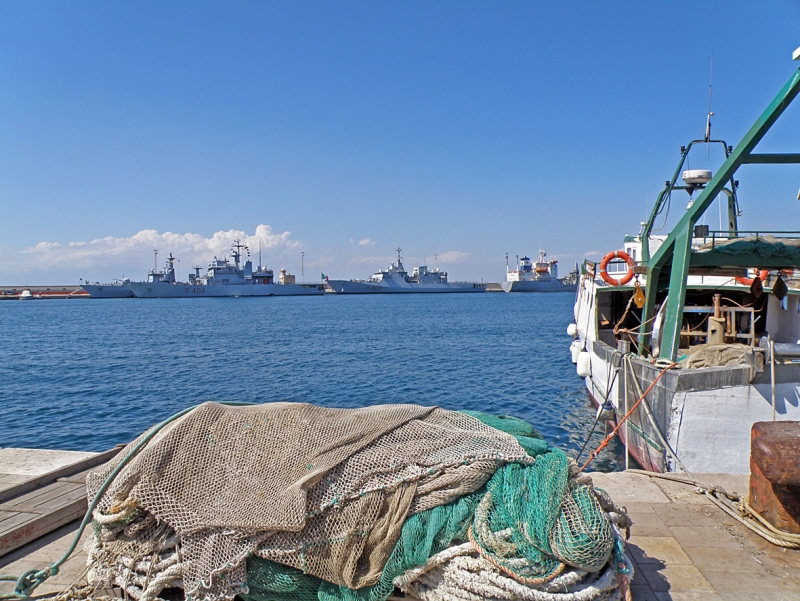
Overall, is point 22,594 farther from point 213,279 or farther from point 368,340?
point 213,279

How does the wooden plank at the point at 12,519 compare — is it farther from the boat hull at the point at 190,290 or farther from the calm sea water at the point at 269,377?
the boat hull at the point at 190,290

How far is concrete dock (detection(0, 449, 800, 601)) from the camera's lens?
131 inches

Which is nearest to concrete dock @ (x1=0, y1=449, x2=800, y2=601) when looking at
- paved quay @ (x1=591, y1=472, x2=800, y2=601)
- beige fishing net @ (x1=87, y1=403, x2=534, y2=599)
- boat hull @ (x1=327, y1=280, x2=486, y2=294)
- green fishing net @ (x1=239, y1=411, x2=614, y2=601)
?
paved quay @ (x1=591, y1=472, x2=800, y2=601)

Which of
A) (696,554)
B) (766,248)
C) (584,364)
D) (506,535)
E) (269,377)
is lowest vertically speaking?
(269,377)

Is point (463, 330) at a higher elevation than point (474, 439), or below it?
below

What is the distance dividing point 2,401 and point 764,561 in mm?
20967

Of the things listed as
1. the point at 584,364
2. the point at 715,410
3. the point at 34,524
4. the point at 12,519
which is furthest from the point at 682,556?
the point at 584,364

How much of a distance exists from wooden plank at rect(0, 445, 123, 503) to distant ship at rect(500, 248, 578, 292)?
13075 centimetres

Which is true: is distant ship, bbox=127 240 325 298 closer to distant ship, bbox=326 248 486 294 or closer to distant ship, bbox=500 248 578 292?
distant ship, bbox=326 248 486 294

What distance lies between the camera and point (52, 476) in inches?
185

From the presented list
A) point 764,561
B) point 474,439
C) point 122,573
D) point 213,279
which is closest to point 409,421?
point 474,439

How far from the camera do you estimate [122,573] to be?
118 inches

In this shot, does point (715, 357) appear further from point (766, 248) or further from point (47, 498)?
point (47, 498)

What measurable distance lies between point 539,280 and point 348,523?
134729mm
